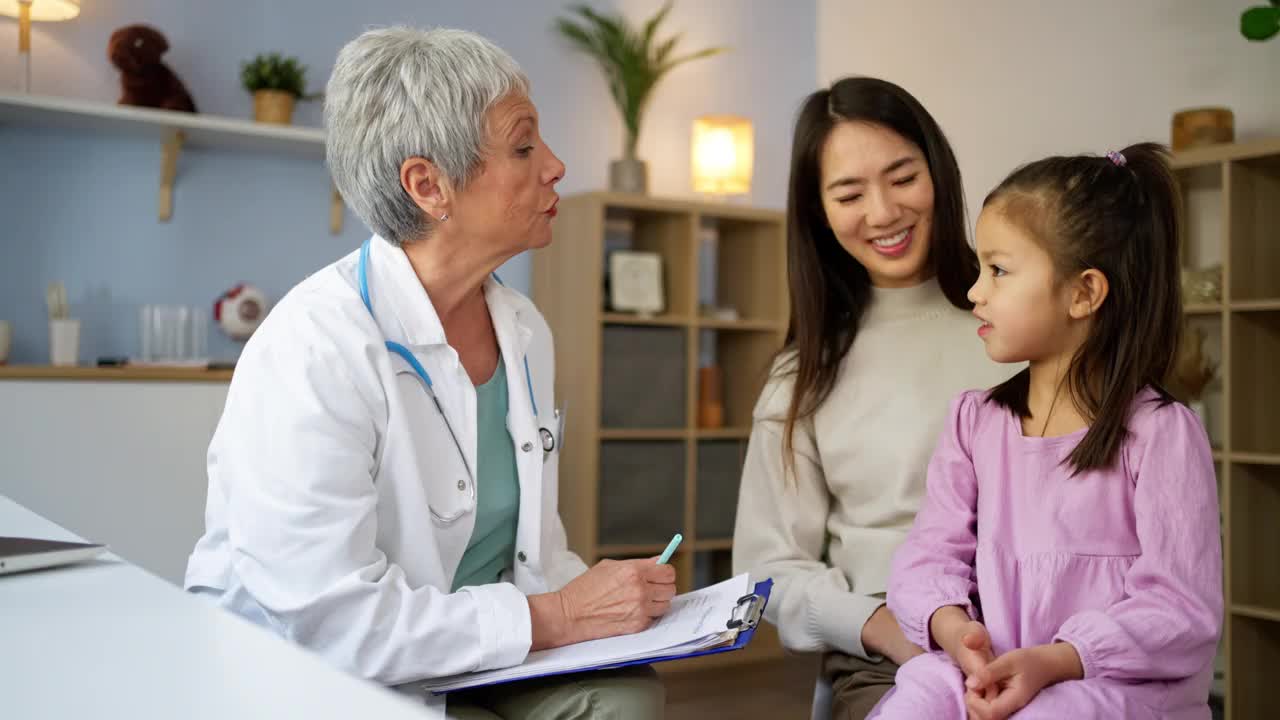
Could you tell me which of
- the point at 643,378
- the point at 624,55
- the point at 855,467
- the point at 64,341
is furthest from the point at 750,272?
the point at 855,467

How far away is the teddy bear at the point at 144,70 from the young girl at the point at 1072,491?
9.42ft

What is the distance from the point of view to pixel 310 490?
51.5 inches

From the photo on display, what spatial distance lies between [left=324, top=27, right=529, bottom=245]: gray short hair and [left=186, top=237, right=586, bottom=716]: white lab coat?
0.13 meters

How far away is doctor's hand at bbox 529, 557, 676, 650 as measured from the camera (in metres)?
1.42

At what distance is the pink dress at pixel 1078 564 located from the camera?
124 cm

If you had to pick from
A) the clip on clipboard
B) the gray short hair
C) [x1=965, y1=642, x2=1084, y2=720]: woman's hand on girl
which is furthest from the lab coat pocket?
[x1=965, y1=642, x2=1084, y2=720]: woman's hand on girl

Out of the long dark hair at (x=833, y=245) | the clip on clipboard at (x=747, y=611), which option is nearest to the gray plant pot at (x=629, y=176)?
the long dark hair at (x=833, y=245)

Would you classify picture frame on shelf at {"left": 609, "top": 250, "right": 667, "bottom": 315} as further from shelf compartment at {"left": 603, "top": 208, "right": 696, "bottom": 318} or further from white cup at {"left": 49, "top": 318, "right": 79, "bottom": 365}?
white cup at {"left": 49, "top": 318, "right": 79, "bottom": 365}

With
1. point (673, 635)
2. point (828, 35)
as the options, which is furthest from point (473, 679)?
point (828, 35)

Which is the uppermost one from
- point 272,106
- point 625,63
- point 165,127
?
point 625,63

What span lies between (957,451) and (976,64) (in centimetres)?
336

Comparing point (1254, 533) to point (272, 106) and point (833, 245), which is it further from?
point (272, 106)

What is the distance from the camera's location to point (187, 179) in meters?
3.73

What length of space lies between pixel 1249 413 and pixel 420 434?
274cm
